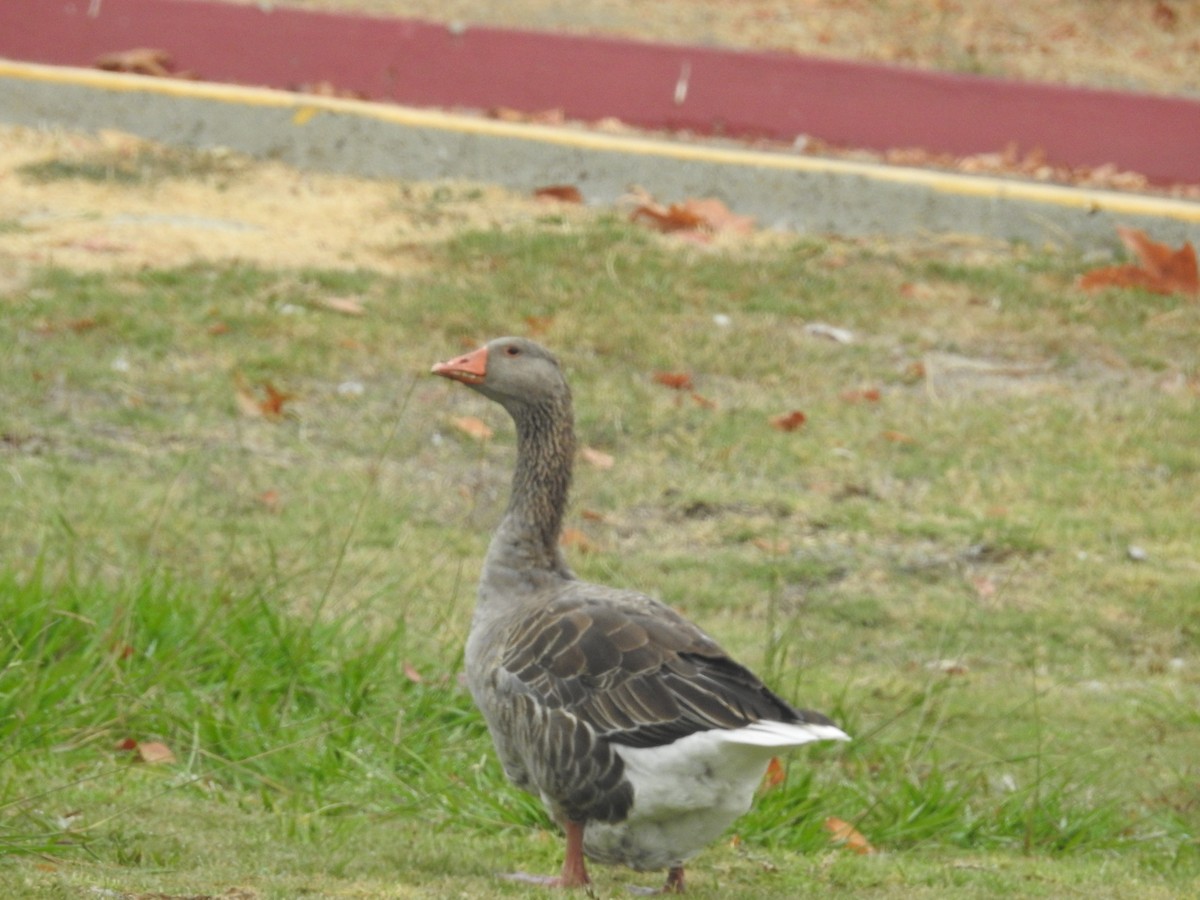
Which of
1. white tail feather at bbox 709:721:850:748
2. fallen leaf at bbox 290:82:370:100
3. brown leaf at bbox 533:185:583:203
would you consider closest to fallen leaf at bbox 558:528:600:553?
white tail feather at bbox 709:721:850:748

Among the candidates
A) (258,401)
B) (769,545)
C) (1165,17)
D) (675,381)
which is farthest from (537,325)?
(1165,17)

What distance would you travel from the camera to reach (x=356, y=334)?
25.5 feet

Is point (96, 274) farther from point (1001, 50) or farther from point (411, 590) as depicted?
point (1001, 50)

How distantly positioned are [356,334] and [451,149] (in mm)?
2258

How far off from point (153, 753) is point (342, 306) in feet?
11.4

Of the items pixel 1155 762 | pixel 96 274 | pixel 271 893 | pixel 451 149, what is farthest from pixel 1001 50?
pixel 271 893

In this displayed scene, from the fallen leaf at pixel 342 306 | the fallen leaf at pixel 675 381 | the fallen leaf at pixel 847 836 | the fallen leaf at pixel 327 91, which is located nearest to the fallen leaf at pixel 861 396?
the fallen leaf at pixel 675 381

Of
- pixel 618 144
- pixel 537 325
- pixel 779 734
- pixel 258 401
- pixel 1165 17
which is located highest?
pixel 1165 17

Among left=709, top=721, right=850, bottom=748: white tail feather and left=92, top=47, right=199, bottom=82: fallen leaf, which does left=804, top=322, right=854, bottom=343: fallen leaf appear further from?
left=709, top=721, right=850, bottom=748: white tail feather

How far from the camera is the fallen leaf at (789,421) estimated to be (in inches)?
290

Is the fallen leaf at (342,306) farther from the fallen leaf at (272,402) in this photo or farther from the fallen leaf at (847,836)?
the fallen leaf at (847,836)

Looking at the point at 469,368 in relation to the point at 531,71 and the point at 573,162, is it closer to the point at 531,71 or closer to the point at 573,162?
the point at 573,162

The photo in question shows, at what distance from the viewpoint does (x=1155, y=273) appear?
8930 mm

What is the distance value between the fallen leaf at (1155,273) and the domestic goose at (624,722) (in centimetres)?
527
